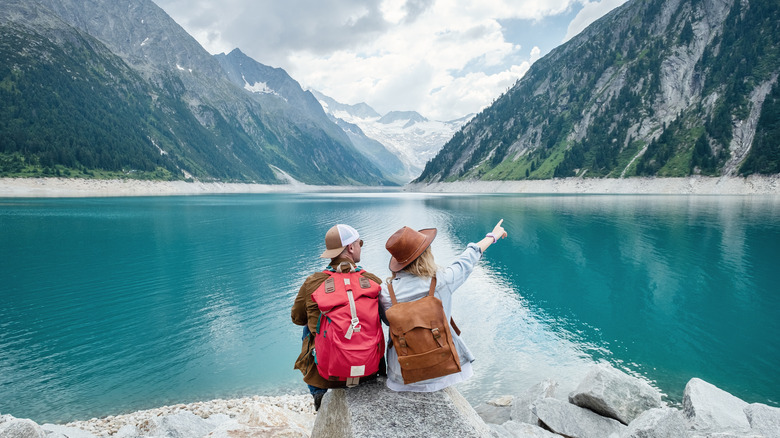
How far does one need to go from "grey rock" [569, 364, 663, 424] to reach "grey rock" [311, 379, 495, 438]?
19.2 ft

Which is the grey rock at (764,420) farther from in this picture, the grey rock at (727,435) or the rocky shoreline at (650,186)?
the rocky shoreline at (650,186)

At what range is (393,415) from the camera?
4.38 metres

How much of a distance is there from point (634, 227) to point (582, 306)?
A: 3292 centimetres

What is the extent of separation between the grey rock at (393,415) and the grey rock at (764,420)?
19.1ft

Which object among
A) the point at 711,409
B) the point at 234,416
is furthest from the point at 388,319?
the point at 234,416

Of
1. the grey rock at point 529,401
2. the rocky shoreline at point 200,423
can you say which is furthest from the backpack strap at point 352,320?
the grey rock at point 529,401

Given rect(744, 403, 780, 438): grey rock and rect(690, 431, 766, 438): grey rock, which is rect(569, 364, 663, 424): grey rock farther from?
rect(690, 431, 766, 438): grey rock

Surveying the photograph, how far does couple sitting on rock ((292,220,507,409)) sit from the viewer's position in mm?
4008

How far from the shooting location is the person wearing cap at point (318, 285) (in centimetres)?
457

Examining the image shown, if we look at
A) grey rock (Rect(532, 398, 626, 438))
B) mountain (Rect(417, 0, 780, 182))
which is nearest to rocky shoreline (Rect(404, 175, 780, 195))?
mountain (Rect(417, 0, 780, 182))

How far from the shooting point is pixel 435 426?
4.32 meters

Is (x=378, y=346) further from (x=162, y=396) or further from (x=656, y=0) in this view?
(x=656, y=0)

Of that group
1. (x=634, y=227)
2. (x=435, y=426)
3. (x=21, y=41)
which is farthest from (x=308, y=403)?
(x=21, y=41)

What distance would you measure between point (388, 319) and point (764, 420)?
784cm
